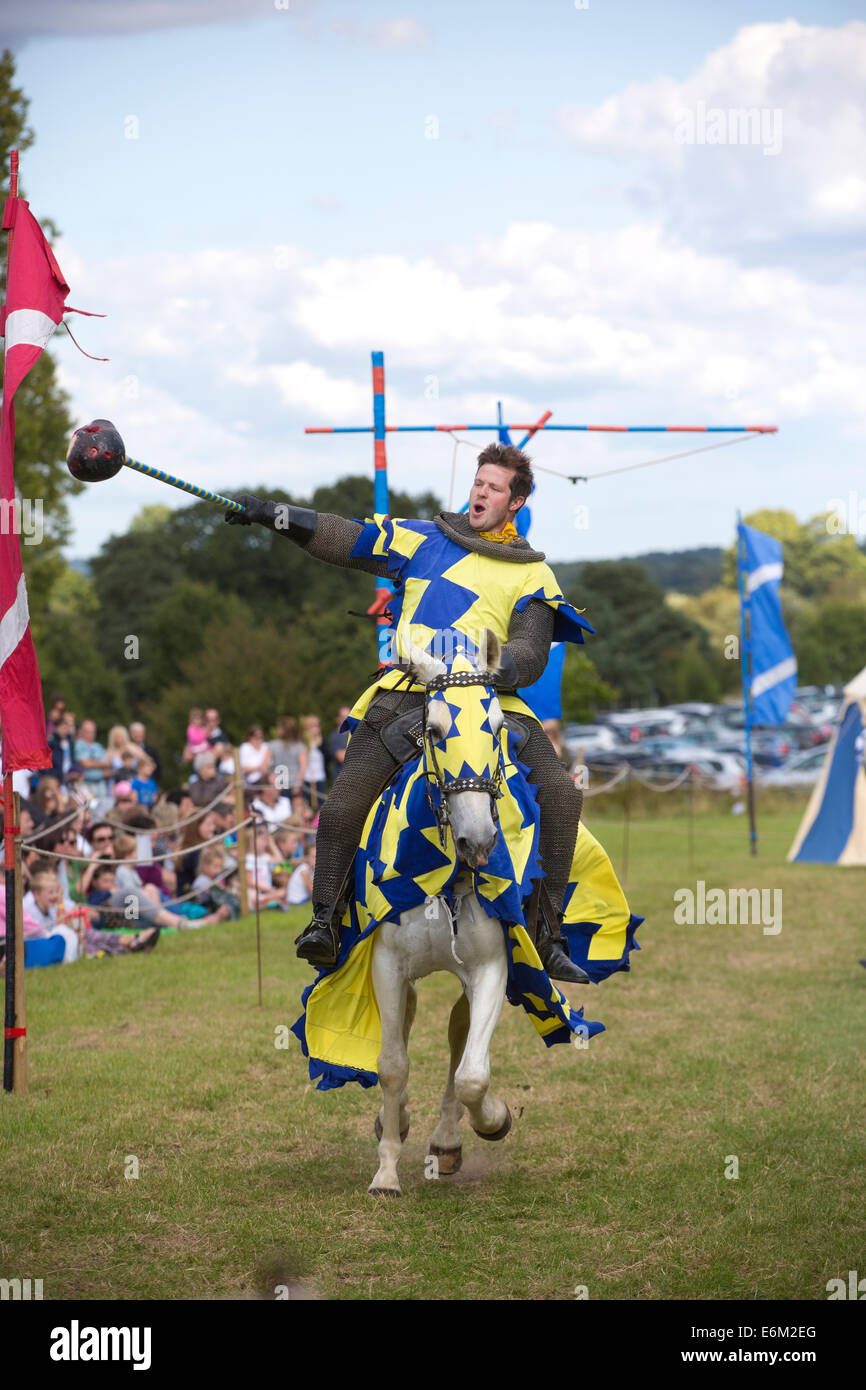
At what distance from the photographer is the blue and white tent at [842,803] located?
18.1 metres

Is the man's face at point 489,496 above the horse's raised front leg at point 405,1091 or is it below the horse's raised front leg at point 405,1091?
above

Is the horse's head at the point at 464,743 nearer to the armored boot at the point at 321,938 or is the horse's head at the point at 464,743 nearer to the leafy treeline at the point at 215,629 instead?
the armored boot at the point at 321,938

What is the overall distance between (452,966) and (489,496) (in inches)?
74.3

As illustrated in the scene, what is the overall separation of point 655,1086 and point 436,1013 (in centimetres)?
238

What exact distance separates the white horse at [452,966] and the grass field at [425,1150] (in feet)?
0.86

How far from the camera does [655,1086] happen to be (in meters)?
7.73

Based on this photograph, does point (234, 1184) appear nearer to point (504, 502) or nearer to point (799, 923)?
point (504, 502)

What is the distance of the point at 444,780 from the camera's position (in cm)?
477

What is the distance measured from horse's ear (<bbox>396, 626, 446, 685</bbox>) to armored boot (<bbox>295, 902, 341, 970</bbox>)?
1205mm

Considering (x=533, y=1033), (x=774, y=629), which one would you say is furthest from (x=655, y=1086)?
(x=774, y=629)

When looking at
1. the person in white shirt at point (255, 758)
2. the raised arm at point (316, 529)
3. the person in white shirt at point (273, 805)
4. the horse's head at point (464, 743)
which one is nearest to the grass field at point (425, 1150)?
the horse's head at point (464, 743)

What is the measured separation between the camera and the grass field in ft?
16.2

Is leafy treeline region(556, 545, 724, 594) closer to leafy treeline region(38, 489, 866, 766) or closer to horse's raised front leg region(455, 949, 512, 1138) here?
leafy treeline region(38, 489, 866, 766)

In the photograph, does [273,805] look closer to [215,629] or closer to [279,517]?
[279,517]
